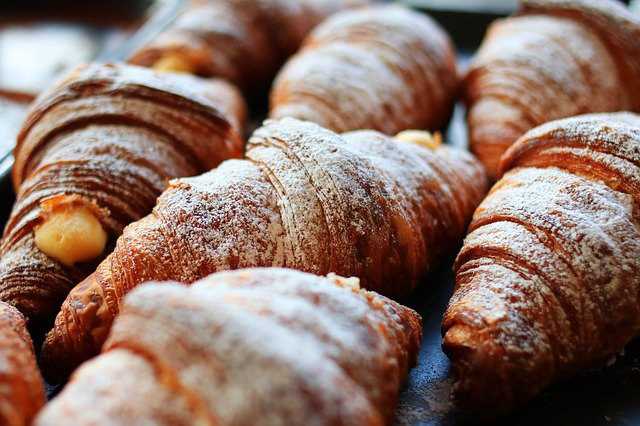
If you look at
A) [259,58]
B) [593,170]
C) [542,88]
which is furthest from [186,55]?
[593,170]

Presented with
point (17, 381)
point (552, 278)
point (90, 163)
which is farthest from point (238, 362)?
point (90, 163)

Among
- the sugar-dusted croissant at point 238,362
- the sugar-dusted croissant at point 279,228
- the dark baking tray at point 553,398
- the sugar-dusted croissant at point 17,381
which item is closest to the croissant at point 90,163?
the sugar-dusted croissant at point 279,228

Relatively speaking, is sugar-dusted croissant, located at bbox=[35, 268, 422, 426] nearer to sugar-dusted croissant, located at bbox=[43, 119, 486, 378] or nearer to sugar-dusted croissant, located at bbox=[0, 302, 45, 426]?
sugar-dusted croissant, located at bbox=[0, 302, 45, 426]

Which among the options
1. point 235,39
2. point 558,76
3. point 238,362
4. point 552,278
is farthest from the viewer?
point 235,39

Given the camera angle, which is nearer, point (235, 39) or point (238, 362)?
point (238, 362)

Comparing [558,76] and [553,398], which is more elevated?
[558,76]

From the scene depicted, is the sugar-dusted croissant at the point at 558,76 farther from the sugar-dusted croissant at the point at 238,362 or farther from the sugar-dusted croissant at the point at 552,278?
the sugar-dusted croissant at the point at 238,362

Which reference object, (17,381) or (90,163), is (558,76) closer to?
(90,163)

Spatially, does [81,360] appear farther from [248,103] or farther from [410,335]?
[248,103]
